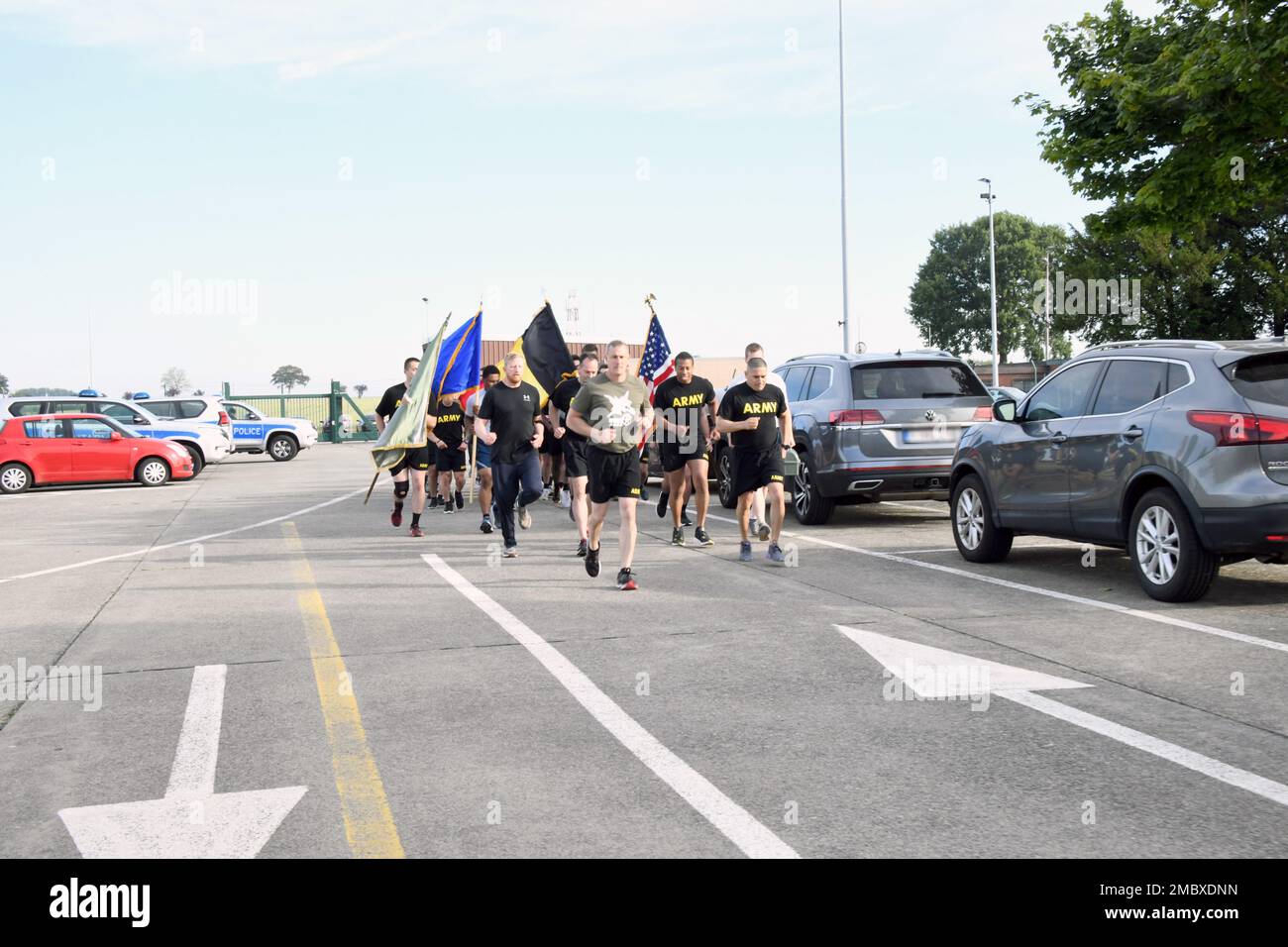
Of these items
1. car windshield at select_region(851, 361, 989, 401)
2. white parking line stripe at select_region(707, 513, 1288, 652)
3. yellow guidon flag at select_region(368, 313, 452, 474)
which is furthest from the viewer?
yellow guidon flag at select_region(368, 313, 452, 474)

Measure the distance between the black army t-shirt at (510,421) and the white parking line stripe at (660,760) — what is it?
4.47 metres

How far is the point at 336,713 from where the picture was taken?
6.03 meters

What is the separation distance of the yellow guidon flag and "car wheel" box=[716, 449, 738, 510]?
3.97 m

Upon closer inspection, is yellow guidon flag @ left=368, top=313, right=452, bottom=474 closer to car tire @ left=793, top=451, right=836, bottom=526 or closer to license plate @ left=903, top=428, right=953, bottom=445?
car tire @ left=793, top=451, right=836, bottom=526

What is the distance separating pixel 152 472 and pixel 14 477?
2.49 meters

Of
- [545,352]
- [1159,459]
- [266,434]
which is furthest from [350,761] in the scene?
[266,434]

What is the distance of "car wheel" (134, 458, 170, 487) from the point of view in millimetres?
25234

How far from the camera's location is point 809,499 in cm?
1437

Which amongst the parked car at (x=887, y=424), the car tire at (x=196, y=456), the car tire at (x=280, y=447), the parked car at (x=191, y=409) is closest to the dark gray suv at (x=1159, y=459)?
the parked car at (x=887, y=424)

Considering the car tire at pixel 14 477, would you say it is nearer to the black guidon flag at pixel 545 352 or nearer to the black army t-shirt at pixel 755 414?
the black guidon flag at pixel 545 352

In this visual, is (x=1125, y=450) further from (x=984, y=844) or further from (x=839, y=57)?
(x=839, y=57)

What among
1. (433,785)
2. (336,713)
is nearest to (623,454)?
(336,713)

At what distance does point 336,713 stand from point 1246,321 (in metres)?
47.0

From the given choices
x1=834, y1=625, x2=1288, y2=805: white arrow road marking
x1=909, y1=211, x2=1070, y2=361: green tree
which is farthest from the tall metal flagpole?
x1=909, y1=211, x2=1070, y2=361: green tree
